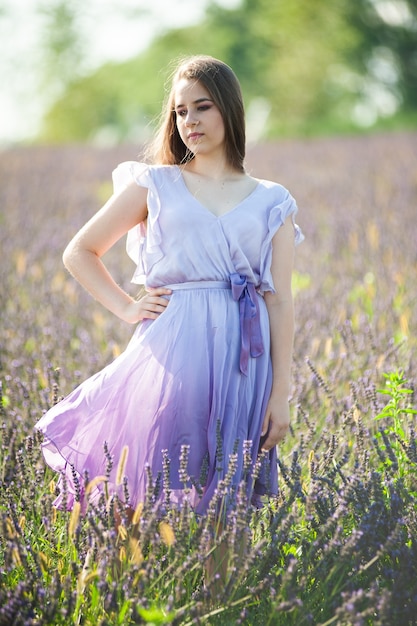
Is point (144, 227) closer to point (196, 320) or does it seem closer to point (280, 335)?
point (196, 320)

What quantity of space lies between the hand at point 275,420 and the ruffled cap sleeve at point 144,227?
49cm

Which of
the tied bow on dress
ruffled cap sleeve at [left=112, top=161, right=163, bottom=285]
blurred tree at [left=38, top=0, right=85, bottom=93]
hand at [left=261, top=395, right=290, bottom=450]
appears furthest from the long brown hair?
blurred tree at [left=38, top=0, right=85, bottom=93]

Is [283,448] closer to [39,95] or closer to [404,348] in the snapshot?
[404,348]

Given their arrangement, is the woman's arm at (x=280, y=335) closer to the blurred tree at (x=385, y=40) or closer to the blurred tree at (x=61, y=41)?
the blurred tree at (x=385, y=40)

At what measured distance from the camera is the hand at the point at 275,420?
2.09m

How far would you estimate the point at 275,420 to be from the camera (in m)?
2.10

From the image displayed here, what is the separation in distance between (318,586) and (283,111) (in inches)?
1147

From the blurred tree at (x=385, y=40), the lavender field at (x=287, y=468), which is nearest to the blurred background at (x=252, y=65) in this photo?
the blurred tree at (x=385, y=40)

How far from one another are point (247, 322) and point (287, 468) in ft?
1.32

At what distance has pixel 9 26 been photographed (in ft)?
115

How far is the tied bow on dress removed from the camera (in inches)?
79.5

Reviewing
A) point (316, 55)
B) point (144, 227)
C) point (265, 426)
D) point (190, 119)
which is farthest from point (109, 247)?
point (316, 55)

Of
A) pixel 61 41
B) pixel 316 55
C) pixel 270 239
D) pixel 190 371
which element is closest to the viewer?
pixel 190 371

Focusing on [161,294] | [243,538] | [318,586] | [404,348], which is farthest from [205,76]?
[404,348]
